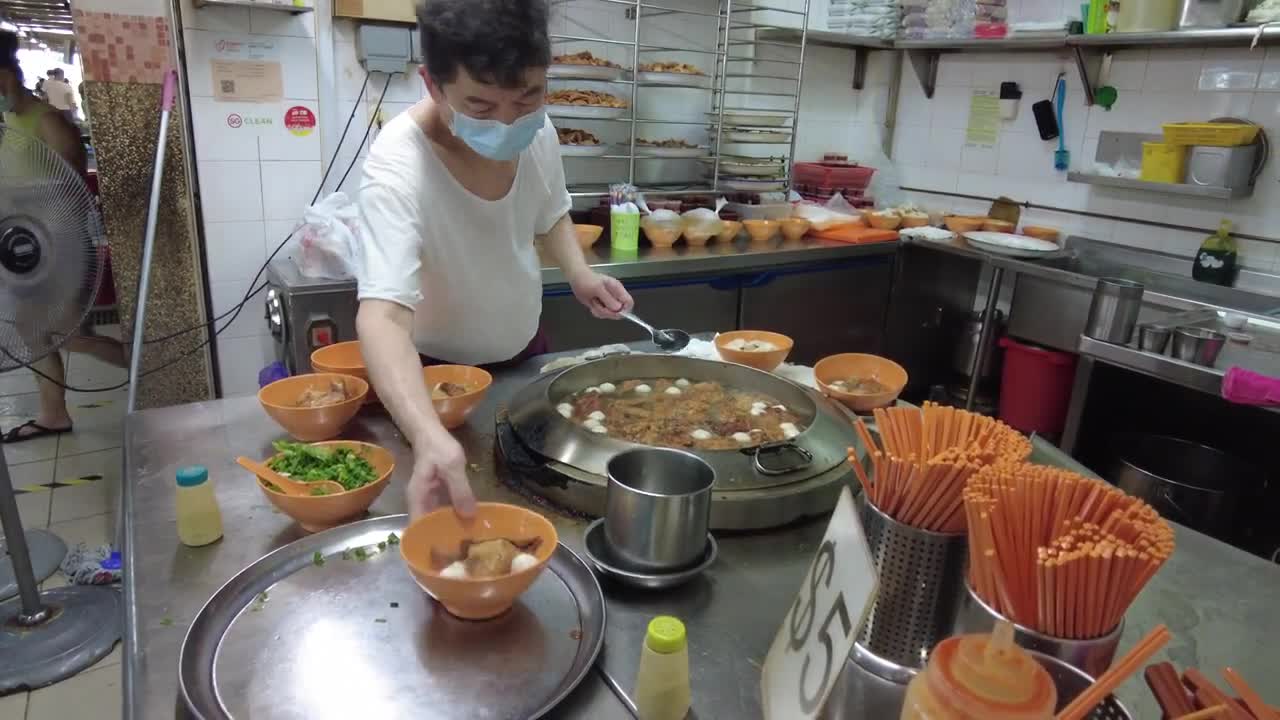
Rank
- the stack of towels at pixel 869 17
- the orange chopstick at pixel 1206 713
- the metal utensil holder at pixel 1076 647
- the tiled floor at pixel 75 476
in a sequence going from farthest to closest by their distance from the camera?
the stack of towels at pixel 869 17 → the tiled floor at pixel 75 476 → the metal utensil holder at pixel 1076 647 → the orange chopstick at pixel 1206 713

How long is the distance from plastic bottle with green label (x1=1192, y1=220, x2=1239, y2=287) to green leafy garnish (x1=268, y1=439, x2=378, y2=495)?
3.60 metres

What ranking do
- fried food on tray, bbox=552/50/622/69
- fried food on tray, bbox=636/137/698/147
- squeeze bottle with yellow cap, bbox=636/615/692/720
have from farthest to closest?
fried food on tray, bbox=636/137/698/147 → fried food on tray, bbox=552/50/622/69 → squeeze bottle with yellow cap, bbox=636/615/692/720

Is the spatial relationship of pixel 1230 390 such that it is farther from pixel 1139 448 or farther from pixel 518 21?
pixel 518 21

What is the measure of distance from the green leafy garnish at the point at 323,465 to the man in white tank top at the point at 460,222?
12 cm

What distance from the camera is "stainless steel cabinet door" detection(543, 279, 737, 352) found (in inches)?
130

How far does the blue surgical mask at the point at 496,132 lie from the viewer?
1518mm

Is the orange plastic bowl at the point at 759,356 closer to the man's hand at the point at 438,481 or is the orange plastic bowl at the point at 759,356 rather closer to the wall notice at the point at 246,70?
the man's hand at the point at 438,481

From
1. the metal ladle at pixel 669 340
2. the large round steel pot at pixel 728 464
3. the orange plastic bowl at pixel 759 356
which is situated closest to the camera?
the large round steel pot at pixel 728 464

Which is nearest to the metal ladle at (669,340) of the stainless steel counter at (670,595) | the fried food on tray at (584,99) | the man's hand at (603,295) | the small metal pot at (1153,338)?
the man's hand at (603,295)

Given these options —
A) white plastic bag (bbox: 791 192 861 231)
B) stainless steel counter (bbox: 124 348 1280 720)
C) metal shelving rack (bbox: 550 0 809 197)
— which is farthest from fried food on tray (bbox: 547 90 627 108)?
stainless steel counter (bbox: 124 348 1280 720)

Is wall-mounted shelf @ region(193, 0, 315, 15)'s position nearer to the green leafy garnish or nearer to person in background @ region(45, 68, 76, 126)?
the green leafy garnish

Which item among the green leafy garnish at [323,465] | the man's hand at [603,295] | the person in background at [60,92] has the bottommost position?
the green leafy garnish at [323,465]

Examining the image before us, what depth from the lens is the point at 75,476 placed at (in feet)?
12.0

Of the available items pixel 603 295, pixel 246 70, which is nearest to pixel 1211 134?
pixel 603 295
